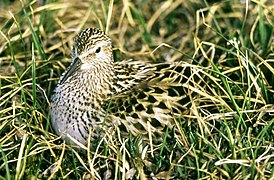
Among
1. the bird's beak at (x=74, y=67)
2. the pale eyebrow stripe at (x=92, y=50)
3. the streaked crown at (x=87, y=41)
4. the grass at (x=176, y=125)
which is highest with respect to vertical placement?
the streaked crown at (x=87, y=41)

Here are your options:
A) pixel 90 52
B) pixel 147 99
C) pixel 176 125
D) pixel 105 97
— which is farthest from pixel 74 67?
pixel 176 125

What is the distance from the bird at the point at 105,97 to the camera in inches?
202

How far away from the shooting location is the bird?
513 centimetres

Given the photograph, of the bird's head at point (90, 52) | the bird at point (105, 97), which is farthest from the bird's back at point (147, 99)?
the bird's head at point (90, 52)

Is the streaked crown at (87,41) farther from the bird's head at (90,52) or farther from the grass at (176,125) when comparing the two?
the grass at (176,125)

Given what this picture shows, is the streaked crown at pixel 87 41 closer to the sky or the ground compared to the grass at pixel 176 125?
closer to the sky

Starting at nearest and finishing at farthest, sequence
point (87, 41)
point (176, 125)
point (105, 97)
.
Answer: point (176, 125), point (87, 41), point (105, 97)

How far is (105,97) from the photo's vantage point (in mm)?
5301

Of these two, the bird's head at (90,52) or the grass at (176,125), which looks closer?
the grass at (176,125)

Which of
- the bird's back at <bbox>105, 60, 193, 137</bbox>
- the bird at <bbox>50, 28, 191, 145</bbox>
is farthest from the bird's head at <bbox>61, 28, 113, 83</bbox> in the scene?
the bird's back at <bbox>105, 60, 193, 137</bbox>

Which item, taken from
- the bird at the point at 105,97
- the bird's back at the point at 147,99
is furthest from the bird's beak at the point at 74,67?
the bird's back at the point at 147,99

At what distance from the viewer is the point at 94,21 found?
23.6ft

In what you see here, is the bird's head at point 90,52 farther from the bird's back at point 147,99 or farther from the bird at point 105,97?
the bird's back at point 147,99

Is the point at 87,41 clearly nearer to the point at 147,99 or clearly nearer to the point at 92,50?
the point at 92,50
